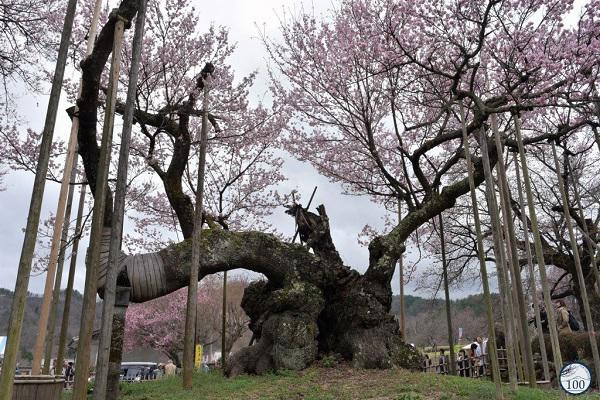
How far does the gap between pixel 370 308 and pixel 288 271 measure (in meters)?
1.65

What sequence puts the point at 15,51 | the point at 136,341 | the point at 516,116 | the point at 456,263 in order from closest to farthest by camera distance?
the point at 516,116 → the point at 15,51 → the point at 456,263 → the point at 136,341

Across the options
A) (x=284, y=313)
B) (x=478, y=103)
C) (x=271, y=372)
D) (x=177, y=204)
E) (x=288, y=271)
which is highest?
(x=478, y=103)

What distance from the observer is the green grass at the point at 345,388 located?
5.92 m

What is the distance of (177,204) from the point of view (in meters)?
Result: 9.11

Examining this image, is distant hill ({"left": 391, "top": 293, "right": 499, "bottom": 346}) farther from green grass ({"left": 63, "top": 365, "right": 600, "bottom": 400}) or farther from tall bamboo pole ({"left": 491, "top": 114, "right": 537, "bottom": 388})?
tall bamboo pole ({"left": 491, "top": 114, "right": 537, "bottom": 388})

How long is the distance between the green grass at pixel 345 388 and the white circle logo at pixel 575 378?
4.72ft

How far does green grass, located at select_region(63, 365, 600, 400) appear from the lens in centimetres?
592

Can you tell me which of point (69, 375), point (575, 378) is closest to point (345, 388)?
point (575, 378)

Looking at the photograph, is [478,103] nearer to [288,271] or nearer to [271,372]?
[288,271]

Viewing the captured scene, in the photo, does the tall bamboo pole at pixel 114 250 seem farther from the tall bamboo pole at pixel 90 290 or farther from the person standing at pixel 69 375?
the person standing at pixel 69 375

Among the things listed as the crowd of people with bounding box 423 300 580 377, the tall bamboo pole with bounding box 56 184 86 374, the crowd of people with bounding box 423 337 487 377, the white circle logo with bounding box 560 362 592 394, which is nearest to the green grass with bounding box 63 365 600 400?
the tall bamboo pole with bounding box 56 184 86 374

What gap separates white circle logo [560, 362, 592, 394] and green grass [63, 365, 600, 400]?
4.72 ft

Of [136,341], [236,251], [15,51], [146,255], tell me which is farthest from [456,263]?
[136,341]

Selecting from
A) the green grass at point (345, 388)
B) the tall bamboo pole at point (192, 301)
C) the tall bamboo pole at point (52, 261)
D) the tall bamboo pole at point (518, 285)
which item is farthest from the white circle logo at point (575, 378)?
the tall bamboo pole at point (52, 261)
